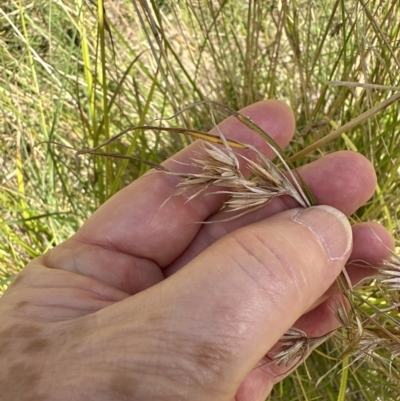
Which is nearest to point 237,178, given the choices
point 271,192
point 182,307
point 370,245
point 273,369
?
point 271,192

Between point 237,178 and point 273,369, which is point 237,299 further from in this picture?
point 273,369

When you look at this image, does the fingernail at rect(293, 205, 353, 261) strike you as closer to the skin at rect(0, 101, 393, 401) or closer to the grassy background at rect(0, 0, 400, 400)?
the skin at rect(0, 101, 393, 401)

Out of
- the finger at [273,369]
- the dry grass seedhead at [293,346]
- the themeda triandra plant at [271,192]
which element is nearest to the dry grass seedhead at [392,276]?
the themeda triandra plant at [271,192]

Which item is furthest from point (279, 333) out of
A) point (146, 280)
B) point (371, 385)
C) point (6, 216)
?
point (6, 216)

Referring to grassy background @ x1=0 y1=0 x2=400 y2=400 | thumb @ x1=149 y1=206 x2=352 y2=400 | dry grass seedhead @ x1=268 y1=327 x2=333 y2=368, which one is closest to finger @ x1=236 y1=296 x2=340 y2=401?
grassy background @ x1=0 y1=0 x2=400 y2=400

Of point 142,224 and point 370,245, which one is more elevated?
point 142,224

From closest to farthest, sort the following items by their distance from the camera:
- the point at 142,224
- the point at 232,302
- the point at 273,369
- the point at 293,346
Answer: the point at 232,302
the point at 293,346
the point at 142,224
the point at 273,369

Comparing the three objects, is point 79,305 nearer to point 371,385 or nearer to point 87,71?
point 87,71
